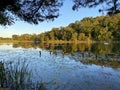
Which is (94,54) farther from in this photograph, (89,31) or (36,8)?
(89,31)

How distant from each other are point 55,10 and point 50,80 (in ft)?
14.2

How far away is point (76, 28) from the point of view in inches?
4747

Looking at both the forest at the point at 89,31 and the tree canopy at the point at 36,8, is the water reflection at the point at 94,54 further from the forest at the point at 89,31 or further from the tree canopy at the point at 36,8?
the forest at the point at 89,31

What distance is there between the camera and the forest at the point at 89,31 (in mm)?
112188

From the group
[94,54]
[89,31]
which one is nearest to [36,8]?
[94,54]

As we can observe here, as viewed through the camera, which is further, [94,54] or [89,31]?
[89,31]

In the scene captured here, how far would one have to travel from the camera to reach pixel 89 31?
384ft

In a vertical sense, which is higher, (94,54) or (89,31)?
(89,31)

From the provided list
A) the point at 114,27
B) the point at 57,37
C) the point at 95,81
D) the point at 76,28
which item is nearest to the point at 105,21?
the point at 114,27

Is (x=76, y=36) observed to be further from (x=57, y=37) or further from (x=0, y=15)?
(x=0, y=15)

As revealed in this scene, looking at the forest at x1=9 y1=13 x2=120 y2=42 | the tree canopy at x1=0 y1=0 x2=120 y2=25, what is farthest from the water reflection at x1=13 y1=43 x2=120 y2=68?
the forest at x1=9 y1=13 x2=120 y2=42

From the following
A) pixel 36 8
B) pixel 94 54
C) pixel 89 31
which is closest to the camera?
pixel 36 8

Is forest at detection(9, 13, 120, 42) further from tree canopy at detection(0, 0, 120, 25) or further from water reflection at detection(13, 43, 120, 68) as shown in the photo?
tree canopy at detection(0, 0, 120, 25)

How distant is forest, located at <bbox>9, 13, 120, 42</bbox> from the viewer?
11219 cm
